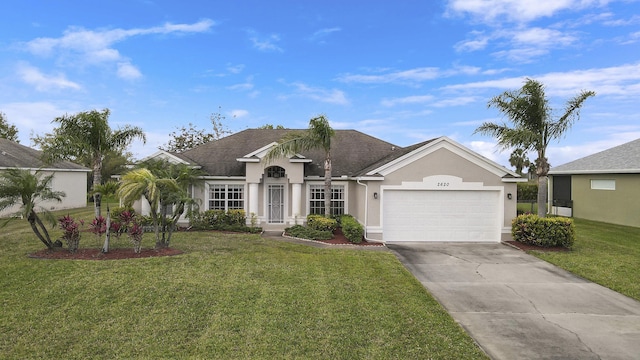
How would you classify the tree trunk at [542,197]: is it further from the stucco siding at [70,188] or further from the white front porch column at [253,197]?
the stucco siding at [70,188]

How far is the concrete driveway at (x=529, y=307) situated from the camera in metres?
5.62

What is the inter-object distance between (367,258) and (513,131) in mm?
8742

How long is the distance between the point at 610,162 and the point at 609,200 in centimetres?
262

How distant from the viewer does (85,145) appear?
47.7 feet

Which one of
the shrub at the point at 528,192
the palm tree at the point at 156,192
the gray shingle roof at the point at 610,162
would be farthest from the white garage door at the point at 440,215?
the shrub at the point at 528,192

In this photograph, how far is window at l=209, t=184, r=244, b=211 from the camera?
58.0 ft

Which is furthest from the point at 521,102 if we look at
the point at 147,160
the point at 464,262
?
the point at 147,160

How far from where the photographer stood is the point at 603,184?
21.1 metres

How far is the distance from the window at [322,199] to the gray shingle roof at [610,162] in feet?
53.7

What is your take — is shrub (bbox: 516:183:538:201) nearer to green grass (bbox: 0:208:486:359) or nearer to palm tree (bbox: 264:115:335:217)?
palm tree (bbox: 264:115:335:217)

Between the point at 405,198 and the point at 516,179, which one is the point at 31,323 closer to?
the point at 405,198

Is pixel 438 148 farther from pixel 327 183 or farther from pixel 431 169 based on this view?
pixel 327 183

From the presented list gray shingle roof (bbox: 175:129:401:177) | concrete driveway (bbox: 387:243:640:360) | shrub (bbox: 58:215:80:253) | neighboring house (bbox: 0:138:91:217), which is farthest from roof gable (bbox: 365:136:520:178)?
neighboring house (bbox: 0:138:91:217)

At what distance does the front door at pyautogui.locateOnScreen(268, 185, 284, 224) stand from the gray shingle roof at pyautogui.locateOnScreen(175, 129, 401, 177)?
5.58 feet
